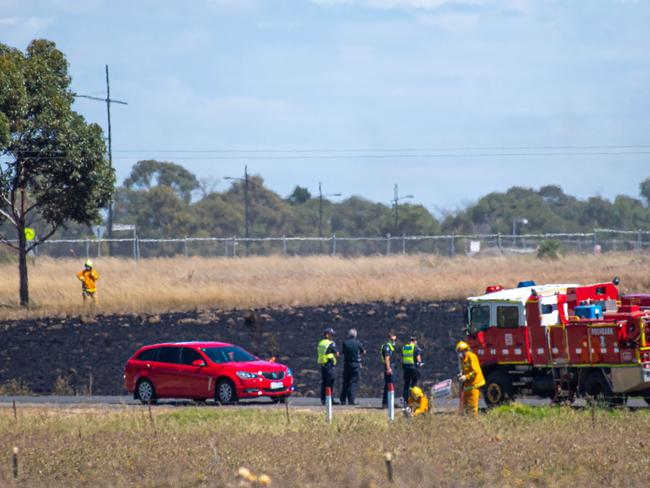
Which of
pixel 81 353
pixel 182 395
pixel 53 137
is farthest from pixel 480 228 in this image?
pixel 182 395

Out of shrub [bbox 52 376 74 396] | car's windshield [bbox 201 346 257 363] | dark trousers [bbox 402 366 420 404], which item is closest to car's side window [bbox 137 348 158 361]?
car's windshield [bbox 201 346 257 363]

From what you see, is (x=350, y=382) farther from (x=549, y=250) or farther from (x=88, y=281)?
(x=549, y=250)

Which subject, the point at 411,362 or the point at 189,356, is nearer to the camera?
the point at 411,362

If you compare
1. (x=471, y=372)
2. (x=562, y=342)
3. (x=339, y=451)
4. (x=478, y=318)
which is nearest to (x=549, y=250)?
(x=478, y=318)

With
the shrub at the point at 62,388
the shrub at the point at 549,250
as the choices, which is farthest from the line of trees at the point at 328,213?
the shrub at the point at 62,388

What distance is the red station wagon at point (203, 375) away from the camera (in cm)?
2800

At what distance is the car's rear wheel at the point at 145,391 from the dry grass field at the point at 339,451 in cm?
696

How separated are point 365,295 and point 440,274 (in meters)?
7.02

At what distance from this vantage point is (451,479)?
14859 mm

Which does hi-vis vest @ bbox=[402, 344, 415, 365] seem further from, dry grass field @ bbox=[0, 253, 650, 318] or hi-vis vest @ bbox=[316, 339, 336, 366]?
dry grass field @ bbox=[0, 253, 650, 318]

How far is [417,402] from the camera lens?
22.6 meters

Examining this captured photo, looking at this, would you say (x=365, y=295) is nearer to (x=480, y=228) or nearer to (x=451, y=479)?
(x=451, y=479)

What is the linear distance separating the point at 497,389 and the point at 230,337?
15.1m

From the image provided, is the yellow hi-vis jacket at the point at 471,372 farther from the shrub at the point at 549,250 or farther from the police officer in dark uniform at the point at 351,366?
the shrub at the point at 549,250
